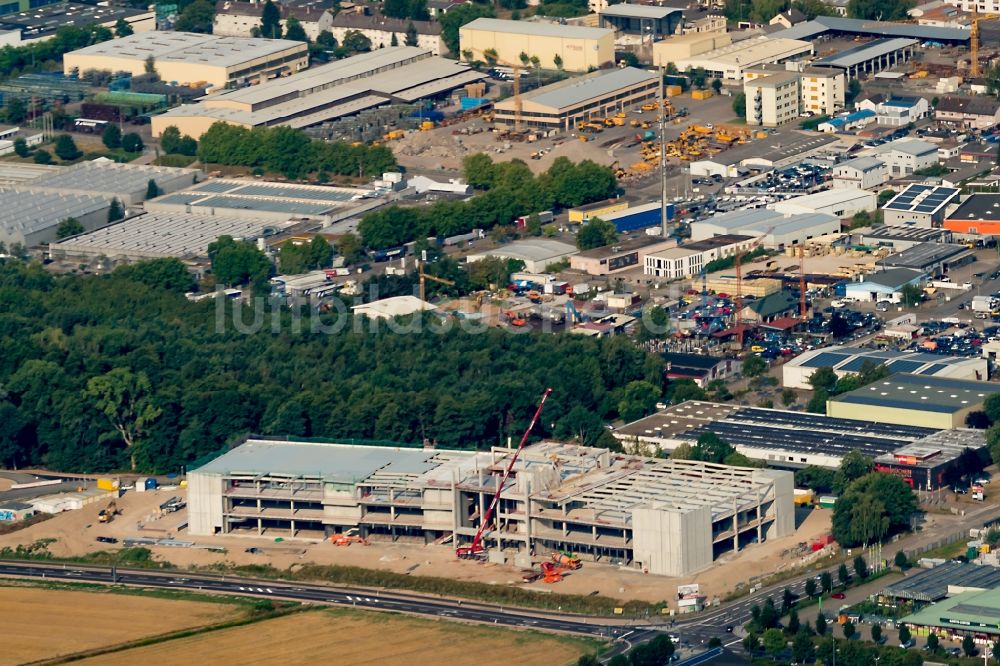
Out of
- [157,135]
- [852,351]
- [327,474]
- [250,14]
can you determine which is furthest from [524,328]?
[250,14]

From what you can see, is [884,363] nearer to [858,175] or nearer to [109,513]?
[109,513]

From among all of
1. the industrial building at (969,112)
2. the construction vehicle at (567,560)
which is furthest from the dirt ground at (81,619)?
the industrial building at (969,112)

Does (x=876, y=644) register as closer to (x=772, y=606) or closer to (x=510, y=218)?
(x=772, y=606)

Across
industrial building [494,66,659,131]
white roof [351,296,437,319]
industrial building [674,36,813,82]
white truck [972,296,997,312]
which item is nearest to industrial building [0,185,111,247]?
white roof [351,296,437,319]

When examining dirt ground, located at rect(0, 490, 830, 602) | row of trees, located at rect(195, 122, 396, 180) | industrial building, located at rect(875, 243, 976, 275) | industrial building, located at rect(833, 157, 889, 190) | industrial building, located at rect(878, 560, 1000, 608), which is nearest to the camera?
industrial building, located at rect(878, 560, 1000, 608)

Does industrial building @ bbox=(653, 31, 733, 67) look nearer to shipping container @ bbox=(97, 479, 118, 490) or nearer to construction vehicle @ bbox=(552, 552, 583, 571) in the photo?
shipping container @ bbox=(97, 479, 118, 490)

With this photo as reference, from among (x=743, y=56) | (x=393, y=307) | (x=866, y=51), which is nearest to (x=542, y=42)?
(x=743, y=56)

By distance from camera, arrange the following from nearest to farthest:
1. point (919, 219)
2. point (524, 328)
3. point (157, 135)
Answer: point (524, 328) → point (919, 219) → point (157, 135)
